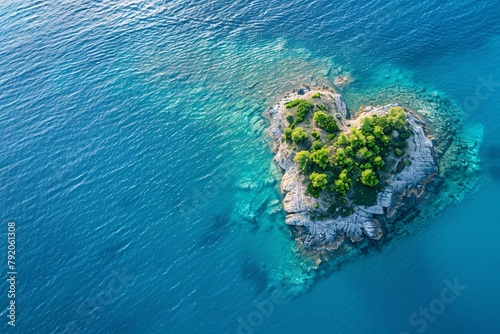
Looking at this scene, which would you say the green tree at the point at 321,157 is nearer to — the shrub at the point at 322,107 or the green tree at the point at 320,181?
the green tree at the point at 320,181

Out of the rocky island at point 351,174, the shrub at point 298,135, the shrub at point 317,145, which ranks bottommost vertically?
the rocky island at point 351,174

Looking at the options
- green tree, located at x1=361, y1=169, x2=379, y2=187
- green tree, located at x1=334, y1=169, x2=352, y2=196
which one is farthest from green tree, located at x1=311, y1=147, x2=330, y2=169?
green tree, located at x1=361, y1=169, x2=379, y2=187

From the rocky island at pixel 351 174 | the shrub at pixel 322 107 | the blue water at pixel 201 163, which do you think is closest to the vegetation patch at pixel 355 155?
the rocky island at pixel 351 174

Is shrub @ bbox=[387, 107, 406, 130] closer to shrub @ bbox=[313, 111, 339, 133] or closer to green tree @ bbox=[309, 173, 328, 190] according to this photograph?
shrub @ bbox=[313, 111, 339, 133]

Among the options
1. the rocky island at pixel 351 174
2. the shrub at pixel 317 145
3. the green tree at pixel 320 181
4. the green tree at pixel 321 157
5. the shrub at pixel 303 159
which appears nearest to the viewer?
the rocky island at pixel 351 174

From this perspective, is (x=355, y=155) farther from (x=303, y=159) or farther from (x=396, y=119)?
(x=396, y=119)

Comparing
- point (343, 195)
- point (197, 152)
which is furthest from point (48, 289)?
point (343, 195)

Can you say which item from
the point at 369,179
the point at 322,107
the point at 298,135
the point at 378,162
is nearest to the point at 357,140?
the point at 378,162

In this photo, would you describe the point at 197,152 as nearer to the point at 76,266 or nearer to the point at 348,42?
the point at 76,266
